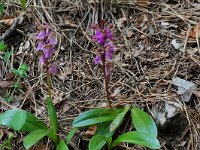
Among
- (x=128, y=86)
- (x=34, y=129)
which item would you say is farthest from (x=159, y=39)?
(x=34, y=129)

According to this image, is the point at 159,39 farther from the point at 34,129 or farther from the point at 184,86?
the point at 34,129

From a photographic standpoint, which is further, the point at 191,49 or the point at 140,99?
the point at 191,49

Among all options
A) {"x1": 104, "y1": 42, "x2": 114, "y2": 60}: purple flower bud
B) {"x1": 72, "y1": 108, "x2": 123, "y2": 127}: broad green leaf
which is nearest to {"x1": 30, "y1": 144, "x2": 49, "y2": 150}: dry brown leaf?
{"x1": 72, "y1": 108, "x2": 123, "y2": 127}: broad green leaf

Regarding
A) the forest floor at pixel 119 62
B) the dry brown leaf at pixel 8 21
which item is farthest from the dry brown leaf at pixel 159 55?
the dry brown leaf at pixel 8 21

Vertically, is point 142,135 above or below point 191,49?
below

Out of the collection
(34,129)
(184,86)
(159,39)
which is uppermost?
(159,39)

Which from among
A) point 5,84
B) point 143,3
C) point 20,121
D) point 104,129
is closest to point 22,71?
point 5,84

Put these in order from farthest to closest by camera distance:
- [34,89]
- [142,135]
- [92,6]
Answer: [92,6]
[34,89]
[142,135]

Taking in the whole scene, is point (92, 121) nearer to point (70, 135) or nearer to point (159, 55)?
point (70, 135)
